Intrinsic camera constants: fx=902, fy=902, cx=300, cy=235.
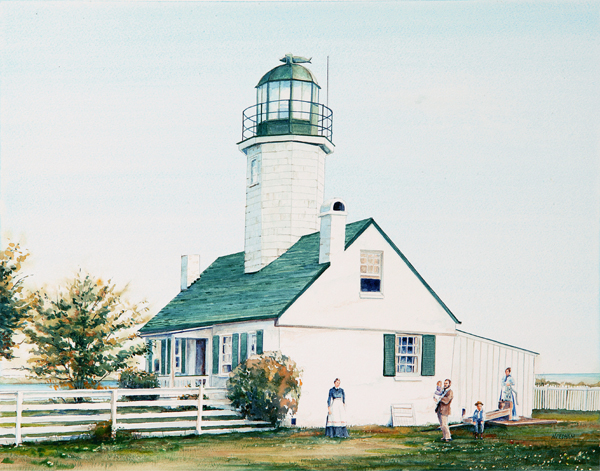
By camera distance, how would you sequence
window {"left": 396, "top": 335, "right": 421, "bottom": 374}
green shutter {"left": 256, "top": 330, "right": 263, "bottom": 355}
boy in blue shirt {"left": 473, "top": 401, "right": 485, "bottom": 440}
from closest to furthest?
boy in blue shirt {"left": 473, "top": 401, "right": 485, "bottom": 440}
green shutter {"left": 256, "top": 330, "right": 263, "bottom": 355}
window {"left": 396, "top": 335, "right": 421, "bottom": 374}

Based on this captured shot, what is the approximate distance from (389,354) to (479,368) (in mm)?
3073

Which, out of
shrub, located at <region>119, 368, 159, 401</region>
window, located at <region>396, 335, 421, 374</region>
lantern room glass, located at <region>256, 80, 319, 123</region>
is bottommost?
shrub, located at <region>119, 368, 159, 401</region>

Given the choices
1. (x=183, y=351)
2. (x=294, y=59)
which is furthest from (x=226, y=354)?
(x=294, y=59)

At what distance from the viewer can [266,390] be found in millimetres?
22547

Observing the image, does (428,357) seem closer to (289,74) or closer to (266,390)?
(266,390)

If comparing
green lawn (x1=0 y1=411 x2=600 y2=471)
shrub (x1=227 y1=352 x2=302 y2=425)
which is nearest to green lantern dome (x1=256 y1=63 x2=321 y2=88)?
shrub (x1=227 y1=352 x2=302 y2=425)

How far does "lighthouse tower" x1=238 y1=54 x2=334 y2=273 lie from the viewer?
29797 millimetres

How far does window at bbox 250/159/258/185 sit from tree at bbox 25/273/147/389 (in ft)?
19.5

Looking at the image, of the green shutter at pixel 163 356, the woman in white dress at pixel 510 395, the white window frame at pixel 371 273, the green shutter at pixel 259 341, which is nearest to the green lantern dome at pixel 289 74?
the white window frame at pixel 371 273

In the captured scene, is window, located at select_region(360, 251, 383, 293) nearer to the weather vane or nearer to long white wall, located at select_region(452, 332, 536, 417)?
long white wall, located at select_region(452, 332, 536, 417)

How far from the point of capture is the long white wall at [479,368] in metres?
26.3

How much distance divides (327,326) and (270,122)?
866cm

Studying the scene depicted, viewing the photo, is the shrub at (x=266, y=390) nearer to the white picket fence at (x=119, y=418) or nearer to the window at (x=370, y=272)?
the white picket fence at (x=119, y=418)

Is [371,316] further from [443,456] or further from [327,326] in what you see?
[443,456]
